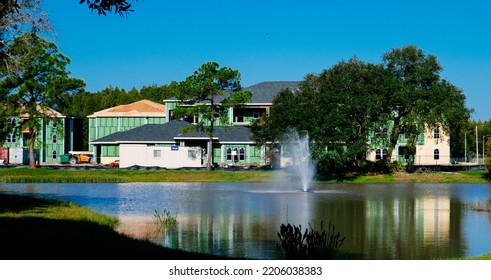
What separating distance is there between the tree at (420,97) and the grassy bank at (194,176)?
362cm

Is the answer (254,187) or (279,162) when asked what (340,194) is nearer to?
(254,187)

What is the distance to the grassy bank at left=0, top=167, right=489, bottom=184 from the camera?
56750 millimetres

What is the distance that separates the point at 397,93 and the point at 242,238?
36.4 metres

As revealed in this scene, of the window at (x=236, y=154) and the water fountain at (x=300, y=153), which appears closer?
the water fountain at (x=300, y=153)

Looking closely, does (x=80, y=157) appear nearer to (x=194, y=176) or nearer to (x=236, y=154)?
(x=236, y=154)

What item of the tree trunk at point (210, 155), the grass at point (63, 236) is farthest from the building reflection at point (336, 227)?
the tree trunk at point (210, 155)

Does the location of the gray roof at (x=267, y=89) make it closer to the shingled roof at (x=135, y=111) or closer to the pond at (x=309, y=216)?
the shingled roof at (x=135, y=111)

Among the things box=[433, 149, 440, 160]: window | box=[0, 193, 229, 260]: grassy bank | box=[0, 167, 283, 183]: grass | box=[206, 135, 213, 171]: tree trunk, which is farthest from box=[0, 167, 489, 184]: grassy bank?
box=[0, 193, 229, 260]: grassy bank

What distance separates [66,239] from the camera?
17984 millimetres

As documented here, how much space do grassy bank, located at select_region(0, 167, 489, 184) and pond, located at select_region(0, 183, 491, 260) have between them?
5785mm

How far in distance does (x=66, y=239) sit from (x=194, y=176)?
4158cm

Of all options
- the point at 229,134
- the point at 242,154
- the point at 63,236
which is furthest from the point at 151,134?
the point at 63,236

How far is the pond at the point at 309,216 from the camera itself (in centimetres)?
2130

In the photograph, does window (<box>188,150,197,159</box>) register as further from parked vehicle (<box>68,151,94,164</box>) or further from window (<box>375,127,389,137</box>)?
window (<box>375,127,389,137</box>)
